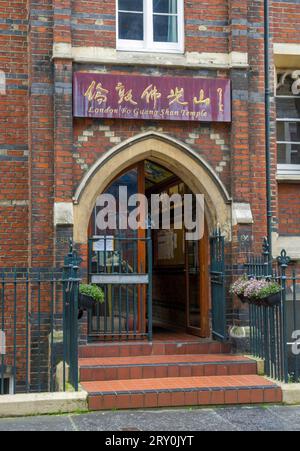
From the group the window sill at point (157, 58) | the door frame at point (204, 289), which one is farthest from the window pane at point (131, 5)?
the door frame at point (204, 289)

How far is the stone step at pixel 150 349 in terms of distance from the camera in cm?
909

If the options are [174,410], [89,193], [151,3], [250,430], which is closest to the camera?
[250,430]

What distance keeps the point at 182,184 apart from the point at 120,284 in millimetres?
2294

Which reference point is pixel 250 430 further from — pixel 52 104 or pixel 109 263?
pixel 52 104

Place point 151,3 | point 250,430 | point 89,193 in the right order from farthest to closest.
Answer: point 151,3, point 89,193, point 250,430

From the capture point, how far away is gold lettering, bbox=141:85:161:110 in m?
9.60

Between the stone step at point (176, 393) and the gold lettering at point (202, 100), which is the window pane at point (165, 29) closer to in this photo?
the gold lettering at point (202, 100)

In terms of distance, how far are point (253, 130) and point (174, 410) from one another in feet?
15.7

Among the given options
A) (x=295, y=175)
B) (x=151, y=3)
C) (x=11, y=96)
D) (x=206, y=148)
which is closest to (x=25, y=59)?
(x=11, y=96)

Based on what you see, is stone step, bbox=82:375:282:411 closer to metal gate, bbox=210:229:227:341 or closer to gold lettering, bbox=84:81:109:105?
metal gate, bbox=210:229:227:341

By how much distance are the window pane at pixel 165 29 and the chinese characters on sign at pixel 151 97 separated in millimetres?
828

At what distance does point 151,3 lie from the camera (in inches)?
397

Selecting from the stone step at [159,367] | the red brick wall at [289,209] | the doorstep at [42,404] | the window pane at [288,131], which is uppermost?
the window pane at [288,131]

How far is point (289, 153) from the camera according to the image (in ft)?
36.2
